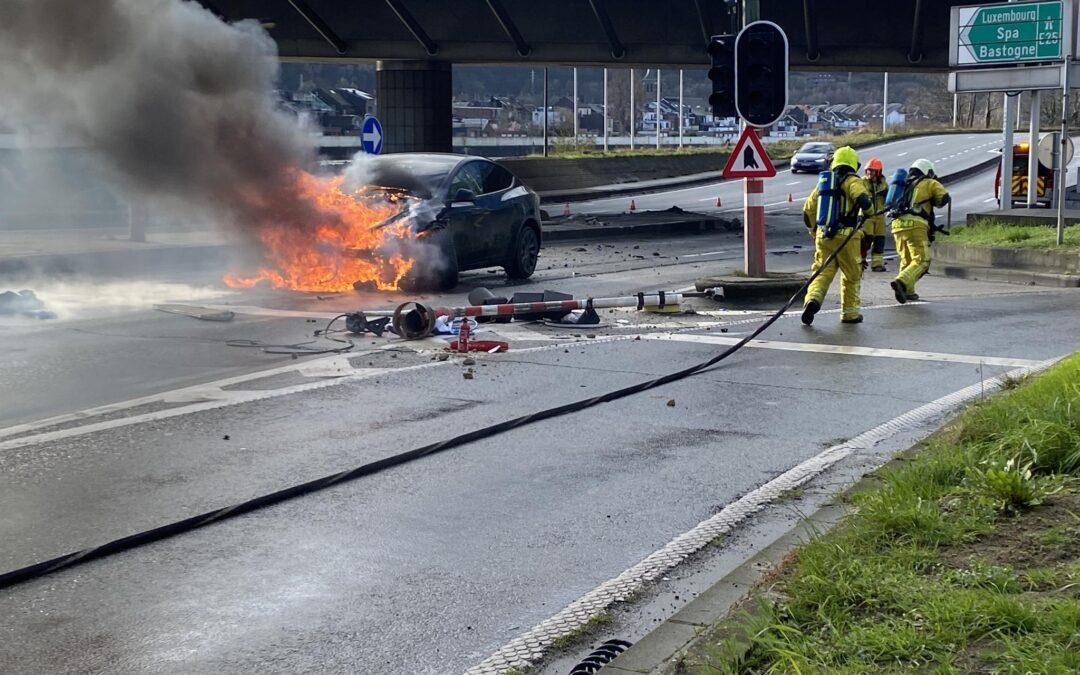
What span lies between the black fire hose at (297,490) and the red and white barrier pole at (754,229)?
17.0 ft

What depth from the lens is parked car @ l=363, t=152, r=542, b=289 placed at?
15.3m

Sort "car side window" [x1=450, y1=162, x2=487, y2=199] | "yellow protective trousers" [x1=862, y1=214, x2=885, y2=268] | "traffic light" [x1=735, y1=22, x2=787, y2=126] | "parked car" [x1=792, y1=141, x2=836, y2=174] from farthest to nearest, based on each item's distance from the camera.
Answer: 1. "parked car" [x1=792, y1=141, x2=836, y2=174]
2. "yellow protective trousers" [x1=862, y1=214, x2=885, y2=268]
3. "car side window" [x1=450, y1=162, x2=487, y2=199]
4. "traffic light" [x1=735, y1=22, x2=787, y2=126]

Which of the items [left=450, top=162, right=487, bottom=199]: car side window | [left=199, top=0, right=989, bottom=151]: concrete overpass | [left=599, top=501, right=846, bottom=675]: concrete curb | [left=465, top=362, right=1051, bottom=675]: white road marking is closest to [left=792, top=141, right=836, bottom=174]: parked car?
[left=199, top=0, right=989, bottom=151]: concrete overpass

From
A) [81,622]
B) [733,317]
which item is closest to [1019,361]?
[733,317]

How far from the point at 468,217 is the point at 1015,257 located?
8.22 m

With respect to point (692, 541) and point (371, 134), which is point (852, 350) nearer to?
point (692, 541)

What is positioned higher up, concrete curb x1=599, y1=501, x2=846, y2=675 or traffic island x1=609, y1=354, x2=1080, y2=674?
traffic island x1=609, y1=354, x2=1080, y2=674

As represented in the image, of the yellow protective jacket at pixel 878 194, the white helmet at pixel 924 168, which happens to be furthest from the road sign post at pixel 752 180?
the yellow protective jacket at pixel 878 194

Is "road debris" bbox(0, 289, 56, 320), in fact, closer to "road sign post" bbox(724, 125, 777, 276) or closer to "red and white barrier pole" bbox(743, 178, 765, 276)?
"road sign post" bbox(724, 125, 777, 276)

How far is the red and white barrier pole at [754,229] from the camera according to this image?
15.0 metres

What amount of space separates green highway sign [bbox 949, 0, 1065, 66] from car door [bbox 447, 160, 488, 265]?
41.6 feet

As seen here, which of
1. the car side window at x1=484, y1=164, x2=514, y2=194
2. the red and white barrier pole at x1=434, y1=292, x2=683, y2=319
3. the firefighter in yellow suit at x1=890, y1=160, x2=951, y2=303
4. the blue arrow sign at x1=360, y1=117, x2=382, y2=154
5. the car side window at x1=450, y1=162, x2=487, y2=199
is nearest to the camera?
the red and white barrier pole at x1=434, y1=292, x2=683, y2=319

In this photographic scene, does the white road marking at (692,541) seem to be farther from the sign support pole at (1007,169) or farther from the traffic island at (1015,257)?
the sign support pole at (1007,169)

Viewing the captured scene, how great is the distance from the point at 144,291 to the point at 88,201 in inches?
600
